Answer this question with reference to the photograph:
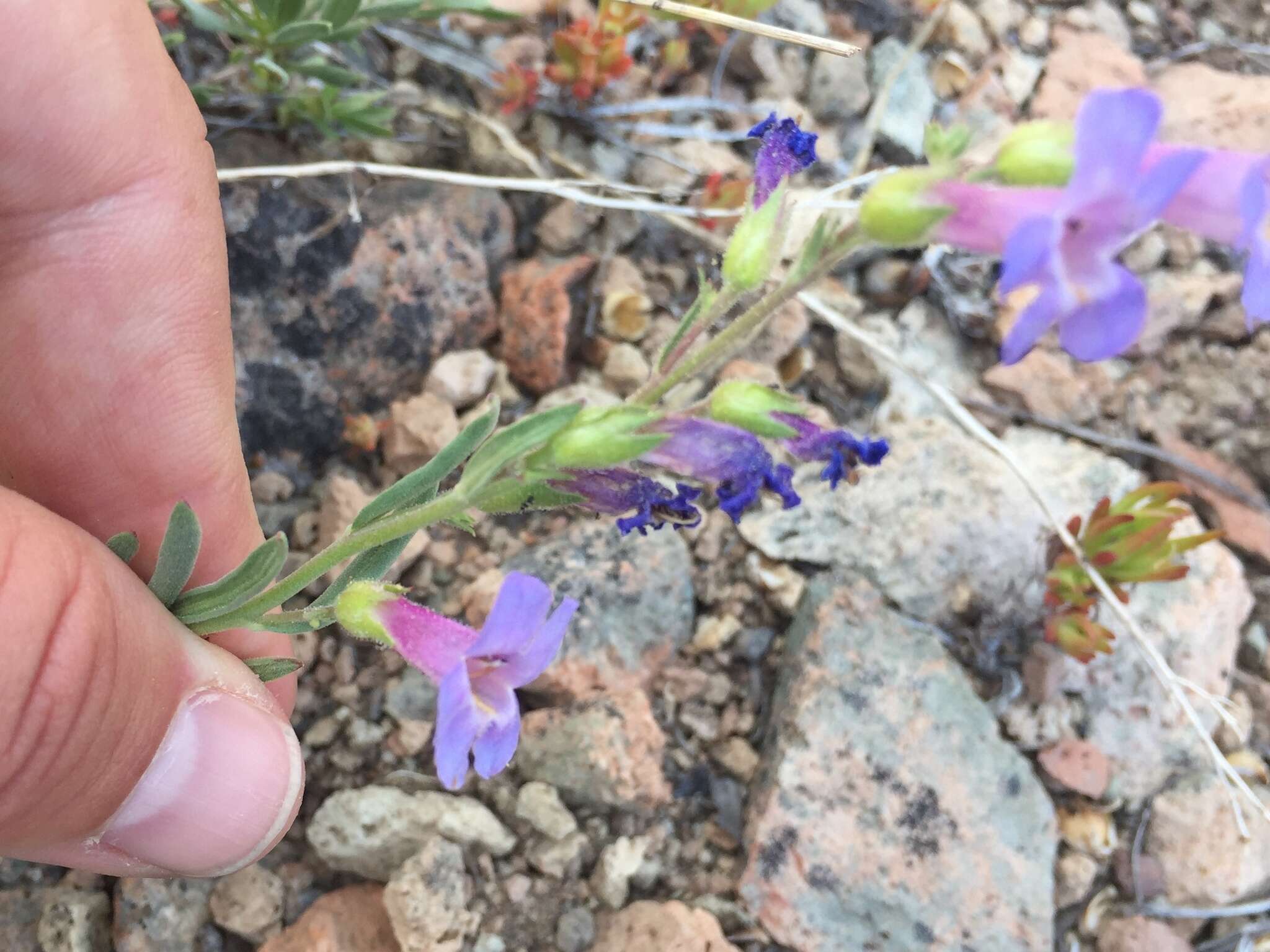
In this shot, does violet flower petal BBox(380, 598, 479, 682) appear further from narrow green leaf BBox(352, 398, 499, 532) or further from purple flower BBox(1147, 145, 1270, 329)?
purple flower BBox(1147, 145, 1270, 329)

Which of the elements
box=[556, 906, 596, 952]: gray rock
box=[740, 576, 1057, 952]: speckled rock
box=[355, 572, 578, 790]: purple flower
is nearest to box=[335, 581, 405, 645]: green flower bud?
box=[355, 572, 578, 790]: purple flower

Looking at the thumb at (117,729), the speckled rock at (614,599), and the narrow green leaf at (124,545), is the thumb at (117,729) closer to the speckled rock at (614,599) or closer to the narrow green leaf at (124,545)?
the narrow green leaf at (124,545)

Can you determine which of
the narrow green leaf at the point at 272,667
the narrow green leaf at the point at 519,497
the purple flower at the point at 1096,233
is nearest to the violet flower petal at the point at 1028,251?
the purple flower at the point at 1096,233

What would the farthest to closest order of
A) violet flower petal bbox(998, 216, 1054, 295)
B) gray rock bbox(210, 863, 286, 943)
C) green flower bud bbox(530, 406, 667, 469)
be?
gray rock bbox(210, 863, 286, 943), green flower bud bbox(530, 406, 667, 469), violet flower petal bbox(998, 216, 1054, 295)

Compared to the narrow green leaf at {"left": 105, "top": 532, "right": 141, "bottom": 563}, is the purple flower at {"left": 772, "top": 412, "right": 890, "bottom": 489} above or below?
above

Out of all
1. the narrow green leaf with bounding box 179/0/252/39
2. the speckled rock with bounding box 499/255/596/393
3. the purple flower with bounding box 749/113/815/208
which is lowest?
the speckled rock with bounding box 499/255/596/393

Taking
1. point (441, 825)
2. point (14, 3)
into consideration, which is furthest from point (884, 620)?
point (14, 3)
